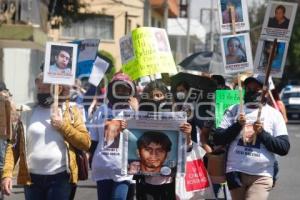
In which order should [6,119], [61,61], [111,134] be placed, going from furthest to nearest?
[111,134] < [61,61] < [6,119]

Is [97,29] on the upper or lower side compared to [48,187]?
upper

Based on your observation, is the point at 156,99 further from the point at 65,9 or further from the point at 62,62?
the point at 65,9

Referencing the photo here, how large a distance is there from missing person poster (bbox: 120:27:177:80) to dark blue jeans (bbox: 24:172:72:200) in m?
3.40

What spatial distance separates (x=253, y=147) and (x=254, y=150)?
3 centimetres

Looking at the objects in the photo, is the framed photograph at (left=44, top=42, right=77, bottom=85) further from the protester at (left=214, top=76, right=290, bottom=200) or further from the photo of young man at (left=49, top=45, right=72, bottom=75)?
the protester at (left=214, top=76, right=290, bottom=200)

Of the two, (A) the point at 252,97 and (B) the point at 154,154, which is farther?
(A) the point at 252,97

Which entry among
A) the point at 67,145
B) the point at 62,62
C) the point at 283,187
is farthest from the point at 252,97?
the point at 283,187

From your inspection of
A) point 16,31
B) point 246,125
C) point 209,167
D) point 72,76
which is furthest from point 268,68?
point 16,31

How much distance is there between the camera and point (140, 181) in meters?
7.26

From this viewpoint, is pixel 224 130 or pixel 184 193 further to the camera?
pixel 224 130

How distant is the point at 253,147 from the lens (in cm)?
→ 761

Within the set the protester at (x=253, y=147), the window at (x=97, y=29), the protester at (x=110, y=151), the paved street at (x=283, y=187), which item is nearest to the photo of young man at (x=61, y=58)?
the protester at (x=110, y=151)

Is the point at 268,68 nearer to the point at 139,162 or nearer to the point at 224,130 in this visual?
the point at 224,130

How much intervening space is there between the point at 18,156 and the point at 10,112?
47 centimetres
